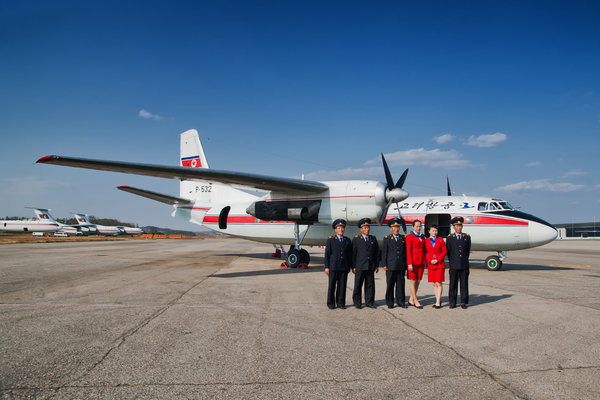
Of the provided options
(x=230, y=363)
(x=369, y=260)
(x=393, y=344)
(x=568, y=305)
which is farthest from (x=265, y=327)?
(x=568, y=305)

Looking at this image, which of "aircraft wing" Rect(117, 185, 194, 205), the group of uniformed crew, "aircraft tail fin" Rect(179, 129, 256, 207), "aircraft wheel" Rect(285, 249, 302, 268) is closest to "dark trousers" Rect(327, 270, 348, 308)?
the group of uniformed crew

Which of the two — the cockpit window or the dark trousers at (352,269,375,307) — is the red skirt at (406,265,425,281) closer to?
the dark trousers at (352,269,375,307)

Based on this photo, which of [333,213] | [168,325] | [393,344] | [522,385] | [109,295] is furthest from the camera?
[333,213]

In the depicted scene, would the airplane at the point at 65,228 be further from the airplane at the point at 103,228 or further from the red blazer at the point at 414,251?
the red blazer at the point at 414,251

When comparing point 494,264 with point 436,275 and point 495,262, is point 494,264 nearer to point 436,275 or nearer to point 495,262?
point 495,262

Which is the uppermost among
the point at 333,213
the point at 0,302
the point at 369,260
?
the point at 333,213

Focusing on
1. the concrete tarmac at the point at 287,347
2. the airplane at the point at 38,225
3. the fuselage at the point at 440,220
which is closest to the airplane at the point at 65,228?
the airplane at the point at 38,225

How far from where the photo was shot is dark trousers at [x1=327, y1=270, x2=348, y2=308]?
23.8 ft

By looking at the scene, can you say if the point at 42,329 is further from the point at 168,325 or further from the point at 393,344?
the point at 393,344

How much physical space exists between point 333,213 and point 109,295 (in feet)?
27.6

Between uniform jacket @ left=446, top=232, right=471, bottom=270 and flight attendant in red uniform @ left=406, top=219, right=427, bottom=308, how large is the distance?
0.64 metres

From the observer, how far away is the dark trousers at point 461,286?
24.2ft

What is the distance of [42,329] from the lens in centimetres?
541

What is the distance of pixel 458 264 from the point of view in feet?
25.1
